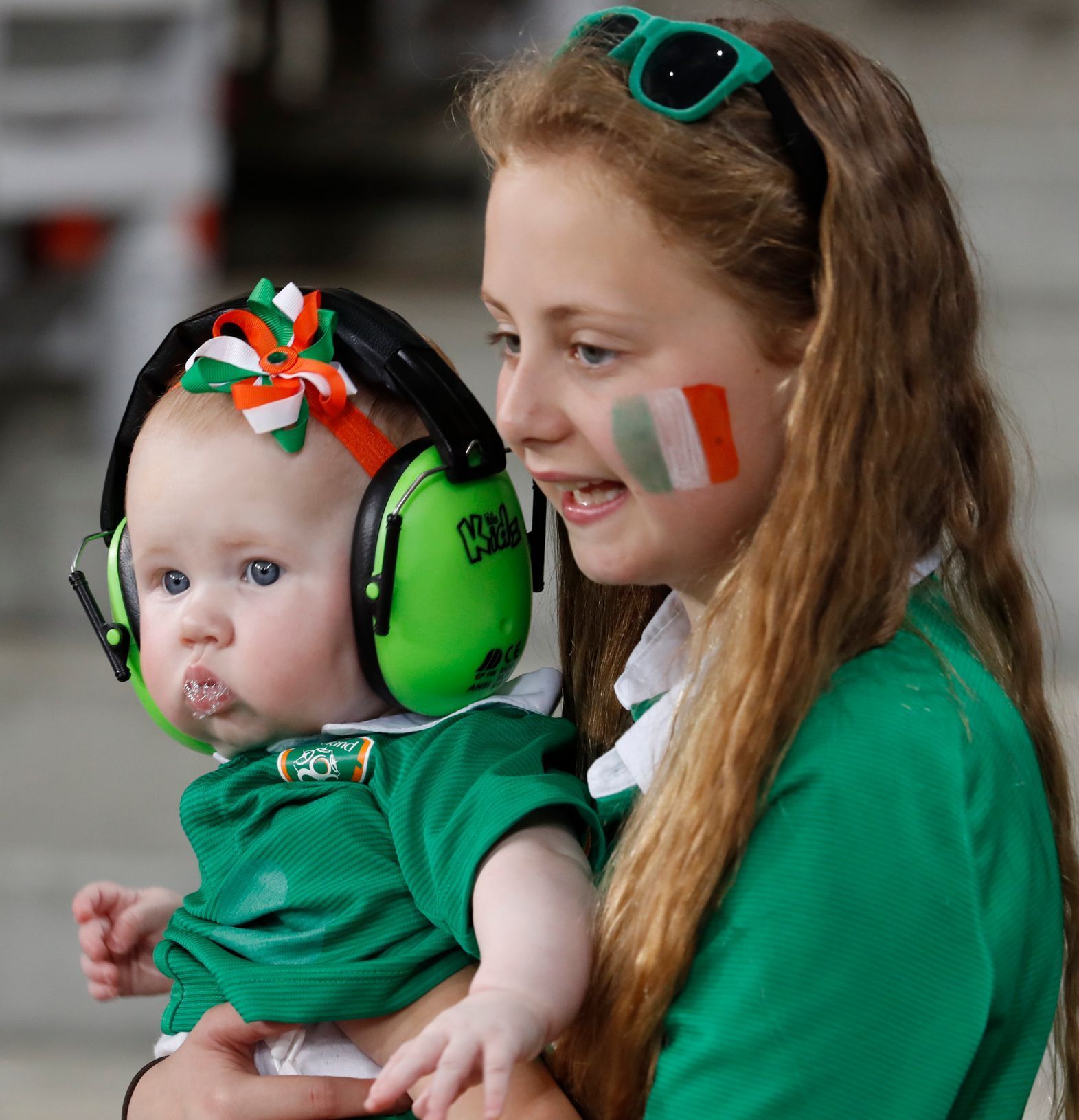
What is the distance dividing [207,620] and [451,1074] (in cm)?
60

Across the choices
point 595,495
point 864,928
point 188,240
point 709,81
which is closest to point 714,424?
point 595,495

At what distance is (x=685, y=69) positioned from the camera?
4.20ft

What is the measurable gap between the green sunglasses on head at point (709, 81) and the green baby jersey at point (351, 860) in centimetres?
61

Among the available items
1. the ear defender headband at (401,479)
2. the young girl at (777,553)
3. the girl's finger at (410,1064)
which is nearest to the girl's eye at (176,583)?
the ear defender headband at (401,479)

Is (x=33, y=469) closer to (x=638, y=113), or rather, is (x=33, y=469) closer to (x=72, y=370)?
(x=72, y=370)

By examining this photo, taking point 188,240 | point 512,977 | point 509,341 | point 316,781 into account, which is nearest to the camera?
point 512,977

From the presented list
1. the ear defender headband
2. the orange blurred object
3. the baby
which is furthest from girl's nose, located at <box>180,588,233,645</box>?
the orange blurred object

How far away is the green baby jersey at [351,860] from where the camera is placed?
4.55 feet

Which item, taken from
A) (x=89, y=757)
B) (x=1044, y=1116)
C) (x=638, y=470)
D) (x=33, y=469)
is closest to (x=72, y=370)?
(x=33, y=469)

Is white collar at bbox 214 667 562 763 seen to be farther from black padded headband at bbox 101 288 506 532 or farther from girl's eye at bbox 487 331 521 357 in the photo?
girl's eye at bbox 487 331 521 357

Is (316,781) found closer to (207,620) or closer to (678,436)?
(207,620)

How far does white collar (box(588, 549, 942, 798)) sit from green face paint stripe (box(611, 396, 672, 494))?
0.20m

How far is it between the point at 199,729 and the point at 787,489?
2.30 ft

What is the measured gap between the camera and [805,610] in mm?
1253
